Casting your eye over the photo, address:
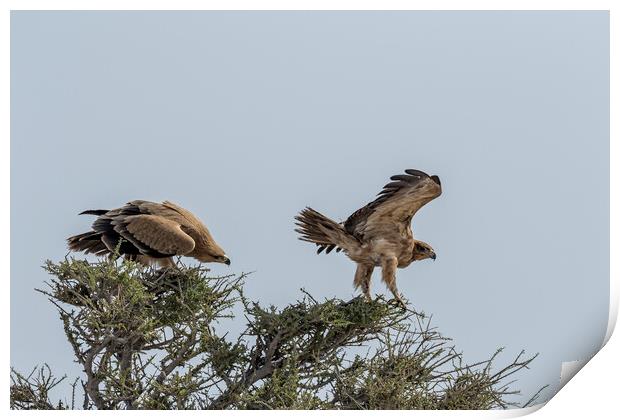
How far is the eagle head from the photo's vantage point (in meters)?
6.48

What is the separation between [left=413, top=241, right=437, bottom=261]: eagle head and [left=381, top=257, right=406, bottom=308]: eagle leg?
282 millimetres

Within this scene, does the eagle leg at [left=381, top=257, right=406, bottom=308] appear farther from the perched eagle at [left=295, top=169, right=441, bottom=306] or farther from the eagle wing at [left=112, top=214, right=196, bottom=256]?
the eagle wing at [left=112, top=214, right=196, bottom=256]

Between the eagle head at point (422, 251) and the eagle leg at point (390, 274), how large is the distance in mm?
282

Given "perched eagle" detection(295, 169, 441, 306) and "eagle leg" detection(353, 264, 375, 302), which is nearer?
"perched eagle" detection(295, 169, 441, 306)

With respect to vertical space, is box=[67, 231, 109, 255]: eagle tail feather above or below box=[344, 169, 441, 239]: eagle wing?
above

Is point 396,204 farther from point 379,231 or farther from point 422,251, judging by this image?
point 422,251

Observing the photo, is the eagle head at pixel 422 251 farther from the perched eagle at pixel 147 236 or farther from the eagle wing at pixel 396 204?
the perched eagle at pixel 147 236

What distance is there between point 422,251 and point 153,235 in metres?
1.74

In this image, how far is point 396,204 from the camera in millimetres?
6133

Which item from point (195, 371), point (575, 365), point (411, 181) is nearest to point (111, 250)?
point (195, 371)

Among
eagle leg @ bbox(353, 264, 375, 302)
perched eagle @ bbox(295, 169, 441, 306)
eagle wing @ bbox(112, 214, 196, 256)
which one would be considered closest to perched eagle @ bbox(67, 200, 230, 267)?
eagle wing @ bbox(112, 214, 196, 256)

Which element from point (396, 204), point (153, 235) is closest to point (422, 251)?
point (396, 204)

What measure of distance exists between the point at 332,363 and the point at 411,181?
3.93 ft
